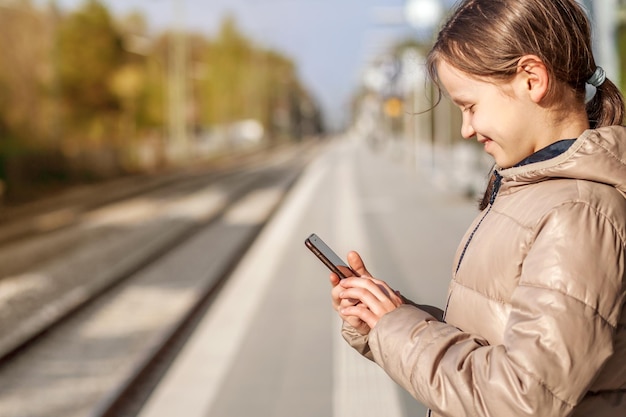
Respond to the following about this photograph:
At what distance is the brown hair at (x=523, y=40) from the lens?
169 cm

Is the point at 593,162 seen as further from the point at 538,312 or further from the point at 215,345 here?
the point at 215,345

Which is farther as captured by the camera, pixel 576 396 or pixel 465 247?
pixel 465 247

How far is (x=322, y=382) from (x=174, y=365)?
4.85 feet

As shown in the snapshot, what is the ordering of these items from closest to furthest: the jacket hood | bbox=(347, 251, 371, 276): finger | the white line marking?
the jacket hood
bbox=(347, 251, 371, 276): finger
the white line marking

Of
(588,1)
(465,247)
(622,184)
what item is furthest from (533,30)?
(588,1)

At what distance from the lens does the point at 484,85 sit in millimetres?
1754

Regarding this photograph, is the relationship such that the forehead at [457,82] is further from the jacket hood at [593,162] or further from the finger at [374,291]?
the finger at [374,291]

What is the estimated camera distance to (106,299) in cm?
1047

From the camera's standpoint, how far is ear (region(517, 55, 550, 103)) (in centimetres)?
169

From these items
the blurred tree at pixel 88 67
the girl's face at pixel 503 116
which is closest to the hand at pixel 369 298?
the girl's face at pixel 503 116

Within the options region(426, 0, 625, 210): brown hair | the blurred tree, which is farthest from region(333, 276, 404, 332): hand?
the blurred tree

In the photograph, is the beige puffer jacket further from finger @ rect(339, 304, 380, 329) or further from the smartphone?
the smartphone

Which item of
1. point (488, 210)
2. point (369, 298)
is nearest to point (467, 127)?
point (488, 210)

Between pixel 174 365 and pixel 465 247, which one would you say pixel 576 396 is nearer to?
pixel 465 247
